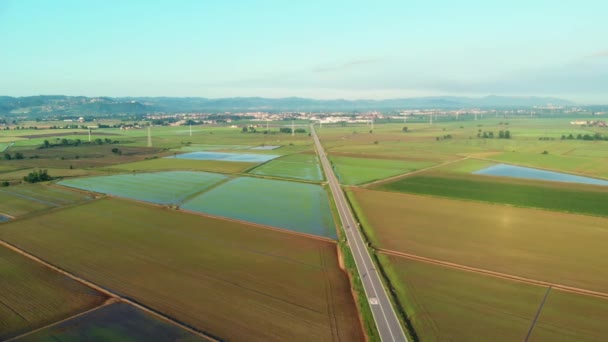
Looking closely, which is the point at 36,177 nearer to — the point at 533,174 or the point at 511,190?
the point at 511,190

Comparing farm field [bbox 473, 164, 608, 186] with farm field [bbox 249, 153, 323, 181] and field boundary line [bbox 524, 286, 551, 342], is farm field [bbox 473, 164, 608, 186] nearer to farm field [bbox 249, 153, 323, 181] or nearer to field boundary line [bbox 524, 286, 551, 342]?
farm field [bbox 249, 153, 323, 181]

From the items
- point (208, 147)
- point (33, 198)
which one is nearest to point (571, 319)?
point (33, 198)

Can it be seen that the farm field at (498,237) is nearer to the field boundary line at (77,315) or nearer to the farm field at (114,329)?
the farm field at (114,329)

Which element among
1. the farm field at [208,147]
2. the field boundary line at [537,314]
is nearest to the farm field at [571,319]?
the field boundary line at [537,314]

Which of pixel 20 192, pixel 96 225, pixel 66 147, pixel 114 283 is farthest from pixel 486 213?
pixel 66 147

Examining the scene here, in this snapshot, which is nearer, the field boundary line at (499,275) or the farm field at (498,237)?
the field boundary line at (499,275)

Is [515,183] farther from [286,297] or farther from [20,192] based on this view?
[20,192]
